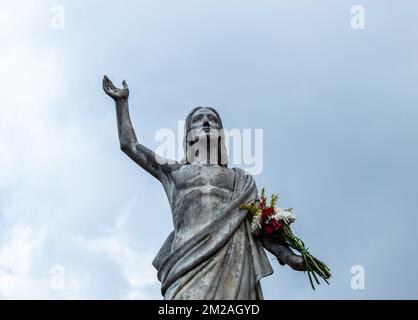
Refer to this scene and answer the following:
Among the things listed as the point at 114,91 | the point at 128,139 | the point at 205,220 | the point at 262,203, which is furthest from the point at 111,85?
the point at 262,203

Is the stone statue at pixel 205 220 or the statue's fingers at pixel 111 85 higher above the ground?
the statue's fingers at pixel 111 85

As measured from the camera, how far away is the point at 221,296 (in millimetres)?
16484

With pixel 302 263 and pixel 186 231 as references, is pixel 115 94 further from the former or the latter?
pixel 302 263

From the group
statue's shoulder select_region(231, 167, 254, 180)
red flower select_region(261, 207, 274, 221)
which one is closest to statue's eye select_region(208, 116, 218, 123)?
statue's shoulder select_region(231, 167, 254, 180)

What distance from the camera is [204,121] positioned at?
18344 mm

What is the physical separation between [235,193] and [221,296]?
1768 millimetres

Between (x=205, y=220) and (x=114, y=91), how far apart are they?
276 centimetres

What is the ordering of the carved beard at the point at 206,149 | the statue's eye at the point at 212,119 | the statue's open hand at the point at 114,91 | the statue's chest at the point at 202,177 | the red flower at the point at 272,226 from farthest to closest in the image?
the statue's open hand at the point at 114,91 → the statue's eye at the point at 212,119 → the carved beard at the point at 206,149 → the statue's chest at the point at 202,177 → the red flower at the point at 272,226

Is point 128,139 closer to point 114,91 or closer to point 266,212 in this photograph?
point 114,91

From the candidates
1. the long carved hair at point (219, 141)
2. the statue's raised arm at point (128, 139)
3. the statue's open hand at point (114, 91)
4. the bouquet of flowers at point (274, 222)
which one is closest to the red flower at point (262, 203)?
the bouquet of flowers at point (274, 222)

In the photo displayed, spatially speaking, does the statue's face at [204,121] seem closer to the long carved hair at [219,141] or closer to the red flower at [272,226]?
the long carved hair at [219,141]

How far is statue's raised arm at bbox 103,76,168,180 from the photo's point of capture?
18.1m

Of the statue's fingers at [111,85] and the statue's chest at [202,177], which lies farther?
the statue's fingers at [111,85]

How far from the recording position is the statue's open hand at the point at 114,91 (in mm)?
18562
